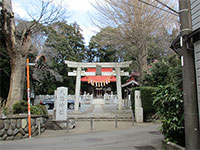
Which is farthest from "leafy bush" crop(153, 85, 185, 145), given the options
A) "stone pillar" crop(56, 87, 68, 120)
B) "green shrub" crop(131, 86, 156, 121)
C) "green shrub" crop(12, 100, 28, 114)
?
"green shrub" crop(12, 100, 28, 114)

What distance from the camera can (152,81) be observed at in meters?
14.5

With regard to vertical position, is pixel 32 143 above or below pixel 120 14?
below

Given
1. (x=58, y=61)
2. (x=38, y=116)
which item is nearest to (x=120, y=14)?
(x=38, y=116)

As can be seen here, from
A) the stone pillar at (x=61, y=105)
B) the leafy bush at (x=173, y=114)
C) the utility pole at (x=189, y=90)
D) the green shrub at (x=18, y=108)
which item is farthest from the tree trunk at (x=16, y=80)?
the utility pole at (x=189, y=90)

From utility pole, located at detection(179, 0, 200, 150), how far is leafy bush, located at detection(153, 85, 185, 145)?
0.81 m

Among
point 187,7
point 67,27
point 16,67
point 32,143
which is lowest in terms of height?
point 32,143

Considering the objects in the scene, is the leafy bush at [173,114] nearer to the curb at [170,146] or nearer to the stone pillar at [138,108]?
the curb at [170,146]

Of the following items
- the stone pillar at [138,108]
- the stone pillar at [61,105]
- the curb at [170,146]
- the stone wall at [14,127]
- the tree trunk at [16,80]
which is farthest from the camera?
the stone pillar at [138,108]

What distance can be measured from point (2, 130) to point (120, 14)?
40.3ft

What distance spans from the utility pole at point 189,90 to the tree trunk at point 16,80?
9629 millimetres

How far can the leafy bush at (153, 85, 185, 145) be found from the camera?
5.32 meters

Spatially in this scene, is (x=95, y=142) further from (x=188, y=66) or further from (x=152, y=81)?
(x=152, y=81)

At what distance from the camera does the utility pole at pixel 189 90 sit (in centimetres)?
431

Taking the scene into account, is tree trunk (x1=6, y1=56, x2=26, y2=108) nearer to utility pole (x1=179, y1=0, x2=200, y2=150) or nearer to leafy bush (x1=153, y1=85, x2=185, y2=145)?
leafy bush (x1=153, y1=85, x2=185, y2=145)
